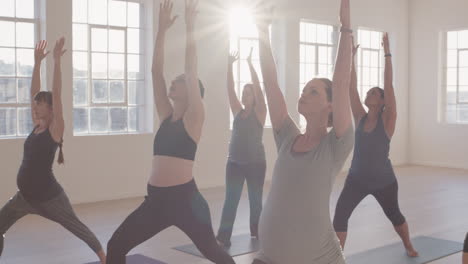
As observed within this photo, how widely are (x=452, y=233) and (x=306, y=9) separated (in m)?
4.61

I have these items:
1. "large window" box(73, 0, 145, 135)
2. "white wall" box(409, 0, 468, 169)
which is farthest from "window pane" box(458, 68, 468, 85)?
"large window" box(73, 0, 145, 135)

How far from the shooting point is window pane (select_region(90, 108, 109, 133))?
643 cm

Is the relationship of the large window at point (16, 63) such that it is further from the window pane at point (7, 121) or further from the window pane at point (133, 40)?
the window pane at point (133, 40)

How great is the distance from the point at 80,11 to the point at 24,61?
0.84m

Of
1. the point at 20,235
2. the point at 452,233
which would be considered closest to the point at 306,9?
the point at 452,233

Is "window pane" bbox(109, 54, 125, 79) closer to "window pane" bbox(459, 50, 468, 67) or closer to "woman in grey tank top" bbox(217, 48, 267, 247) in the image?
"woman in grey tank top" bbox(217, 48, 267, 247)

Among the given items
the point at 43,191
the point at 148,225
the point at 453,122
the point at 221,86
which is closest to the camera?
the point at 148,225

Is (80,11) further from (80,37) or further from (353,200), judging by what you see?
(353,200)

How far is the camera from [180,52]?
6953 millimetres

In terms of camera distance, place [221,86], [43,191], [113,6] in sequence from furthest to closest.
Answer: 1. [221,86]
2. [113,6]
3. [43,191]

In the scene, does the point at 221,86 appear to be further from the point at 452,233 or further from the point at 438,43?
the point at 438,43

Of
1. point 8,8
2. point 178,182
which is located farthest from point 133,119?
point 178,182

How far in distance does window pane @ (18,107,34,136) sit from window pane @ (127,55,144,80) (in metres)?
1.31

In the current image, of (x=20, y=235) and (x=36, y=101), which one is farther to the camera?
(x=20, y=235)
